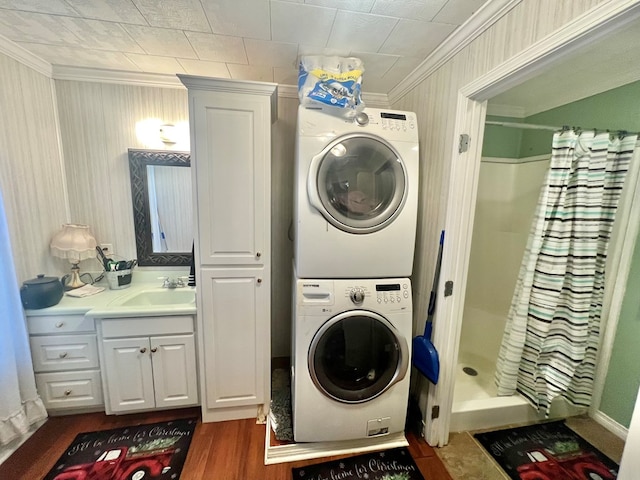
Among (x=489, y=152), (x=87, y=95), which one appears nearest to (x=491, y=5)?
(x=489, y=152)

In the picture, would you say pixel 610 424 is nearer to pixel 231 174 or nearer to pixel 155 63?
pixel 231 174

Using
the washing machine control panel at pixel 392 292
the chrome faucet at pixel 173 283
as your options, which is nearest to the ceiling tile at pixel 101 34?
the chrome faucet at pixel 173 283

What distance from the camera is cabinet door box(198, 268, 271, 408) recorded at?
60.4 inches

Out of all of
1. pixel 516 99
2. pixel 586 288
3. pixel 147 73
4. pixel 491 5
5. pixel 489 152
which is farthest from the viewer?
pixel 489 152

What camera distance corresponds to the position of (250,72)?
178cm

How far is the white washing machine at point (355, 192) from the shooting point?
1.34 meters

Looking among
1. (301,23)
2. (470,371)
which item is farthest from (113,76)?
(470,371)

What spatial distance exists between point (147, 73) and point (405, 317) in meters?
2.40

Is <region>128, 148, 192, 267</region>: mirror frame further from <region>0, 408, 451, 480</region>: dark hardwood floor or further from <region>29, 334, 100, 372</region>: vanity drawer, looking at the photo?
<region>0, 408, 451, 480</region>: dark hardwood floor

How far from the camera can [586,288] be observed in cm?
153

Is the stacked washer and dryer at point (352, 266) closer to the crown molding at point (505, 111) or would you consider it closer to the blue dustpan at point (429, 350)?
the blue dustpan at point (429, 350)

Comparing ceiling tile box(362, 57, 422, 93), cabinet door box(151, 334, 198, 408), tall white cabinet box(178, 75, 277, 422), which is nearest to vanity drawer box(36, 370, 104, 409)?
cabinet door box(151, 334, 198, 408)

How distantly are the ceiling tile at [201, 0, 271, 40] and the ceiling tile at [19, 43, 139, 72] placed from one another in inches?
31.9

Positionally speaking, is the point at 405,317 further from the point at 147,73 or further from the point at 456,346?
the point at 147,73
